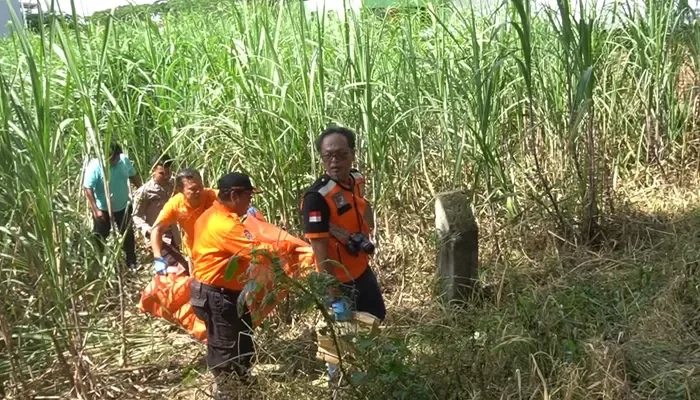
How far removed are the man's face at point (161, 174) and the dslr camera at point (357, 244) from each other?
183cm

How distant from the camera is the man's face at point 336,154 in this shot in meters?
3.01

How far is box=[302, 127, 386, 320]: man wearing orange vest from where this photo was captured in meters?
2.98

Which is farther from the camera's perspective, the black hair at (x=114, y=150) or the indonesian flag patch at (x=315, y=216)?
the black hair at (x=114, y=150)

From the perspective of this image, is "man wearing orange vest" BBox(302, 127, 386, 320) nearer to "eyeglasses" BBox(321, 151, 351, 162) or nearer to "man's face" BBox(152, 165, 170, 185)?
"eyeglasses" BBox(321, 151, 351, 162)

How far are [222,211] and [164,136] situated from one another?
2170 millimetres

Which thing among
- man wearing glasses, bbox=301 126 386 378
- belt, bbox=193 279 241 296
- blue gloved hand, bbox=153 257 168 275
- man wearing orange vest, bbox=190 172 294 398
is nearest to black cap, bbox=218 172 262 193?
man wearing orange vest, bbox=190 172 294 398

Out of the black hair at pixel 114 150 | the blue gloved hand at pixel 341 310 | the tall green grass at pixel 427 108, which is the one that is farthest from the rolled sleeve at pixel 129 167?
the blue gloved hand at pixel 341 310

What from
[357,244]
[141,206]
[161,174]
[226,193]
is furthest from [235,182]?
[141,206]

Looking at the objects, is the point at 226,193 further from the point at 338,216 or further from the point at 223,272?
the point at 338,216

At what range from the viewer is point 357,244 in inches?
120

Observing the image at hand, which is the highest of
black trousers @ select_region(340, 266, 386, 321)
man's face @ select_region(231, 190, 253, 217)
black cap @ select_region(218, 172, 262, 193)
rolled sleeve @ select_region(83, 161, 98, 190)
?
black cap @ select_region(218, 172, 262, 193)

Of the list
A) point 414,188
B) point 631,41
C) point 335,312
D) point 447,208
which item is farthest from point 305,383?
point 631,41

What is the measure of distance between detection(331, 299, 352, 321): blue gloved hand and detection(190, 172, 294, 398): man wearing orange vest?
1.28ft

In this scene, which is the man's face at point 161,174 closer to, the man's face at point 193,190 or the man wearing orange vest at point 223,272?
the man's face at point 193,190
